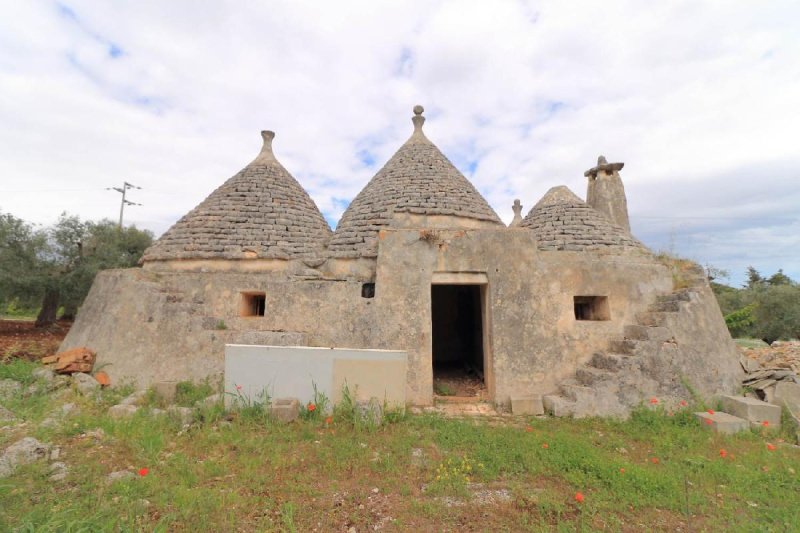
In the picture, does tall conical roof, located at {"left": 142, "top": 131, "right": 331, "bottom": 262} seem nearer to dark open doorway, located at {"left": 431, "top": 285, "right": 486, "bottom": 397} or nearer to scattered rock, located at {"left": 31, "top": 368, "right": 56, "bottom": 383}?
scattered rock, located at {"left": 31, "top": 368, "right": 56, "bottom": 383}

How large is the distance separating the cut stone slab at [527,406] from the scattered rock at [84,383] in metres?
6.30

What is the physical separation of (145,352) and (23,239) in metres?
8.26

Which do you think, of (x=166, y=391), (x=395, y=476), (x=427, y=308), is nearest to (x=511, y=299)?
(x=427, y=308)

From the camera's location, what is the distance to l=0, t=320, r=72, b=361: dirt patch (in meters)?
7.43

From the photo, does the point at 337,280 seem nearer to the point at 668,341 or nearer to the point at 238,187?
the point at 238,187

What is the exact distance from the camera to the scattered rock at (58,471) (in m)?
3.30

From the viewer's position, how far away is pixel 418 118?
927 cm

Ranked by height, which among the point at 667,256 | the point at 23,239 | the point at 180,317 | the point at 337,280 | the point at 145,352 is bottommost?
the point at 145,352

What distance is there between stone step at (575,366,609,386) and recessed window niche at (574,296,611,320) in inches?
40.7

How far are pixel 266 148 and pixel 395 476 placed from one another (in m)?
7.98

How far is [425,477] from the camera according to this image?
3.59 m

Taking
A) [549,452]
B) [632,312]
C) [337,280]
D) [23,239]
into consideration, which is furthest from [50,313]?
[632,312]

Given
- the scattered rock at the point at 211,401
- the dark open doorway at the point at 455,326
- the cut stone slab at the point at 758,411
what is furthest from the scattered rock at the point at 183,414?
the cut stone slab at the point at 758,411

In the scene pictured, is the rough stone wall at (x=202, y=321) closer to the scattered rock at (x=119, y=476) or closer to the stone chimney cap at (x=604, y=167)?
the scattered rock at (x=119, y=476)
